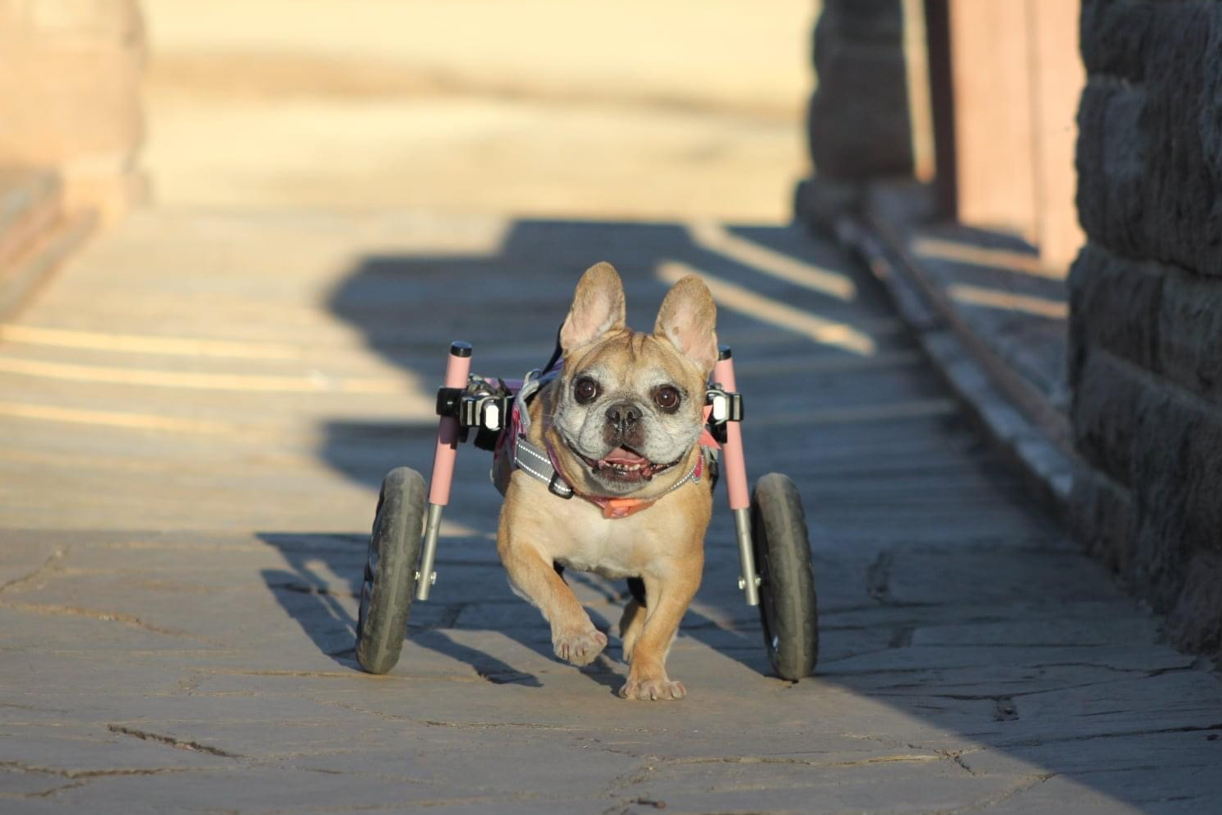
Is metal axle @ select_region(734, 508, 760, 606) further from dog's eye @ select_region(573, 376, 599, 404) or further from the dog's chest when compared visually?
dog's eye @ select_region(573, 376, 599, 404)

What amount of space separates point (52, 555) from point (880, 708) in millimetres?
2857

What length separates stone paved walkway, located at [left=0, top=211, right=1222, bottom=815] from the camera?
380 cm

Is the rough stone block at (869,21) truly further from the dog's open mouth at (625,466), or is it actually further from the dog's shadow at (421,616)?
the dog's open mouth at (625,466)

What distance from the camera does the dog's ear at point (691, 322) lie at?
15.4 ft

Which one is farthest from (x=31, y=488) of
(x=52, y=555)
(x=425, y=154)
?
(x=425, y=154)

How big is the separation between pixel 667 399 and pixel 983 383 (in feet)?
15.7

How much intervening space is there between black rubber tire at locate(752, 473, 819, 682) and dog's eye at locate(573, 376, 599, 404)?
0.68 m

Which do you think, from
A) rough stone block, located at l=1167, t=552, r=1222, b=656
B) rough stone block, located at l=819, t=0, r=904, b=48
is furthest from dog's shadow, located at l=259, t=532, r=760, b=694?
rough stone block, located at l=819, t=0, r=904, b=48

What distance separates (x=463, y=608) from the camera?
569cm

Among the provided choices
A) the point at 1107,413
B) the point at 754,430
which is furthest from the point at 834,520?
the point at 754,430

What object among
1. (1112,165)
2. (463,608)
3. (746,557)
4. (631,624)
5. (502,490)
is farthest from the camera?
(1112,165)

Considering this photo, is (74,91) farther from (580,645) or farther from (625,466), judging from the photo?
(580,645)

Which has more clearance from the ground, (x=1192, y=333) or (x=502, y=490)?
(x=1192, y=333)

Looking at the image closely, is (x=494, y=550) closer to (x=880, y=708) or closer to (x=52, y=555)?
(x=52, y=555)
